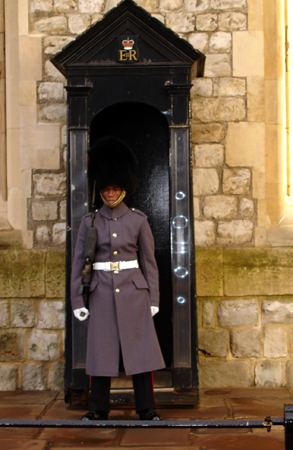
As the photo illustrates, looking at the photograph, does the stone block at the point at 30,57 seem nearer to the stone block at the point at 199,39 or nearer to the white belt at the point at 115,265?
the stone block at the point at 199,39

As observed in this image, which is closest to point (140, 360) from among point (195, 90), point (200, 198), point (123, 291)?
point (123, 291)

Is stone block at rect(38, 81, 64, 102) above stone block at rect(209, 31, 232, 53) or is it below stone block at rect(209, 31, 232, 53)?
below

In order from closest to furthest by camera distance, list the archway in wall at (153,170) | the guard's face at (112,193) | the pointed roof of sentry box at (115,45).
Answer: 1. the guard's face at (112,193)
2. the pointed roof of sentry box at (115,45)
3. the archway in wall at (153,170)

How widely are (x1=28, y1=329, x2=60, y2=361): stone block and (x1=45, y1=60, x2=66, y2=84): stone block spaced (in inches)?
70.4

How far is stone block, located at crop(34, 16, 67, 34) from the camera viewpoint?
4035 mm

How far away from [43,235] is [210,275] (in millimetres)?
1204

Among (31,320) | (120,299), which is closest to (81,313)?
(120,299)

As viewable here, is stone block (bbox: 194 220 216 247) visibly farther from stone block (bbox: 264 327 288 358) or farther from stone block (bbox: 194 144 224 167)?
stone block (bbox: 264 327 288 358)

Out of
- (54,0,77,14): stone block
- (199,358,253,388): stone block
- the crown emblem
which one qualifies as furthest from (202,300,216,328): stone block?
(54,0,77,14): stone block

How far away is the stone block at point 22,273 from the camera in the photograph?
12.8 ft

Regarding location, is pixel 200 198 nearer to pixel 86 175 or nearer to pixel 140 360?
pixel 86 175

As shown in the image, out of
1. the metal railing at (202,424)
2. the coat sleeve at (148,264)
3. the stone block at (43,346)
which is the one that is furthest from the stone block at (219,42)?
the metal railing at (202,424)

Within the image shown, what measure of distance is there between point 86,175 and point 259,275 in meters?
1.42

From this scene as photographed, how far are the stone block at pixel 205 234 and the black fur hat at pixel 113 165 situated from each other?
101 cm
